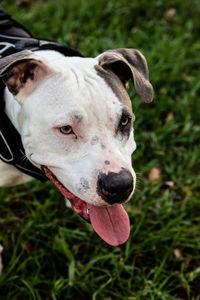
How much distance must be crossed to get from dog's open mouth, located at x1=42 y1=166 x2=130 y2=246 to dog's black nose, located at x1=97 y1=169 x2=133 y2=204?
21cm

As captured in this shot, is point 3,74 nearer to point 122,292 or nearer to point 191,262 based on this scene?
point 122,292

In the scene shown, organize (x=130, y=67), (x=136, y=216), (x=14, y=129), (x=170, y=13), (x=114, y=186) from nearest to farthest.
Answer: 1. (x=114, y=186)
2. (x=130, y=67)
3. (x=14, y=129)
4. (x=136, y=216)
5. (x=170, y=13)

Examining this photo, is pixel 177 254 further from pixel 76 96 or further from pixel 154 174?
pixel 76 96

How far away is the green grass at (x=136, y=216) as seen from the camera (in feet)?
9.78

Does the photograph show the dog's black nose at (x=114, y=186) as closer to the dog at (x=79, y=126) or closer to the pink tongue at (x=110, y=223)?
the dog at (x=79, y=126)

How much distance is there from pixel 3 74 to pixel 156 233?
176 cm

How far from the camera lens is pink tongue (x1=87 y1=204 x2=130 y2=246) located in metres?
2.35

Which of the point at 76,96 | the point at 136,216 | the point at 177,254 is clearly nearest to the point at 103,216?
the point at 76,96

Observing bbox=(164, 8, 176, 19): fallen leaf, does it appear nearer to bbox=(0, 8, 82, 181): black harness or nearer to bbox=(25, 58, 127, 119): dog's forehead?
bbox=(0, 8, 82, 181): black harness

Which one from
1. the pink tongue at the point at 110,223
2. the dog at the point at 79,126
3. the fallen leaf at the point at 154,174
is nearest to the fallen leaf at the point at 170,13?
the fallen leaf at the point at 154,174

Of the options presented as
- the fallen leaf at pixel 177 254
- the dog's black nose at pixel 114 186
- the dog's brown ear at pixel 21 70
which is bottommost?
the fallen leaf at pixel 177 254

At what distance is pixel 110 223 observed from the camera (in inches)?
94.4

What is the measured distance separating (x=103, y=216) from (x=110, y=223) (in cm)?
6

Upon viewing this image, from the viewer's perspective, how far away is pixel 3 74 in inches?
84.9
